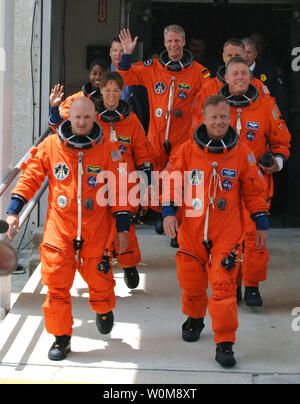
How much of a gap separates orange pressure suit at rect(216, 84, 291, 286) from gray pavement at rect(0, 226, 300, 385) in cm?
34

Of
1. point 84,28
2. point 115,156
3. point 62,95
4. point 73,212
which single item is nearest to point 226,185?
point 115,156

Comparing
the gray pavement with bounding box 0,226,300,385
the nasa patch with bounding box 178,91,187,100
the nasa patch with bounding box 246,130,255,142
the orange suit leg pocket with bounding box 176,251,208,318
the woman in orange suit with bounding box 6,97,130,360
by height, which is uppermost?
the nasa patch with bounding box 178,91,187,100

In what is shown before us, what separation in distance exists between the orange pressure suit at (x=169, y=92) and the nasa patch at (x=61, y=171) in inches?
70.8

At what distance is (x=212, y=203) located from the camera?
4.91 meters

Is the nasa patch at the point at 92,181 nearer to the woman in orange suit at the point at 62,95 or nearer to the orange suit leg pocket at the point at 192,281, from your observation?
the orange suit leg pocket at the point at 192,281

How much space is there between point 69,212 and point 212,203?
870 mm

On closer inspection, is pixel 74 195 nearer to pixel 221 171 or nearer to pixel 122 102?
pixel 221 171

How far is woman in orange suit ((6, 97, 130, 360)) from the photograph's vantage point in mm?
4824

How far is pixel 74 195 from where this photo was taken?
486cm

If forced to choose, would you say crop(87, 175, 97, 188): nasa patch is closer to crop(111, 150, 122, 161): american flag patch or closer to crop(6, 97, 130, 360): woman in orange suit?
crop(6, 97, 130, 360): woman in orange suit

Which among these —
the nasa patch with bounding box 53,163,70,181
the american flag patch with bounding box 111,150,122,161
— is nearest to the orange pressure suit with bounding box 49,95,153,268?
the american flag patch with bounding box 111,150,122,161
